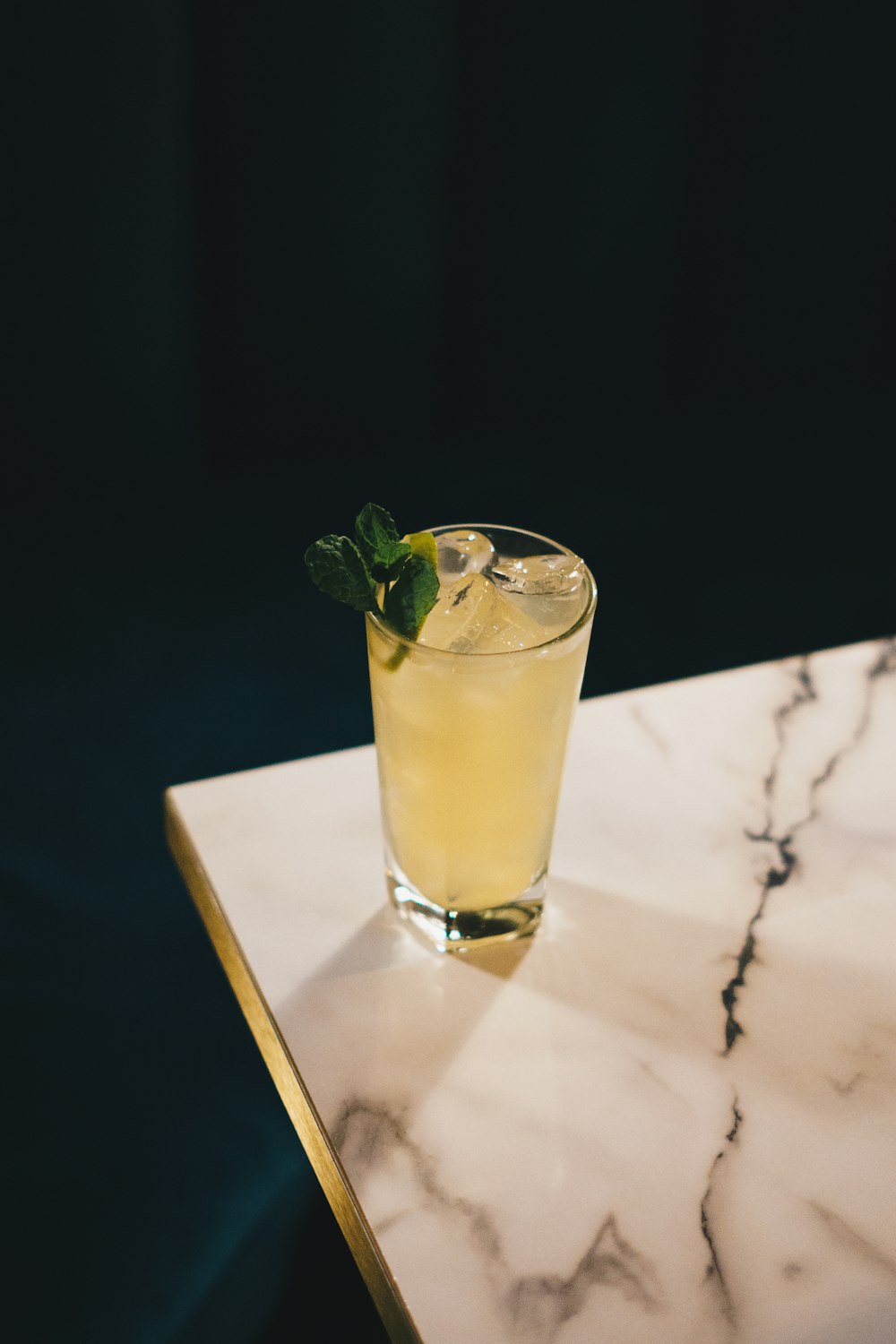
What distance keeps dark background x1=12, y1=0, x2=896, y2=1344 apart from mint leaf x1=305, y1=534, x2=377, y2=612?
0.48 m

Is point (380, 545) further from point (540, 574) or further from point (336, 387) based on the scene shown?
point (336, 387)

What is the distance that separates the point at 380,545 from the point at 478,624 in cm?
7

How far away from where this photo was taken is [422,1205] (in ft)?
1.61

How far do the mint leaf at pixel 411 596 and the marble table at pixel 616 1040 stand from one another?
186 mm

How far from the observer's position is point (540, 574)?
624mm

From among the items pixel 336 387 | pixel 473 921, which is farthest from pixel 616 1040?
pixel 336 387

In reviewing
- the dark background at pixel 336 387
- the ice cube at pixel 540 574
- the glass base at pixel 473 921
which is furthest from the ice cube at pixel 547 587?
the dark background at pixel 336 387

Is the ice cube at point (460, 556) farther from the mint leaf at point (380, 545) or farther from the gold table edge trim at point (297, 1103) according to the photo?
the gold table edge trim at point (297, 1103)

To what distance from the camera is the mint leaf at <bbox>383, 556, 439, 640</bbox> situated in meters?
0.55

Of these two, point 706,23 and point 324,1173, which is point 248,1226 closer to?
point 324,1173

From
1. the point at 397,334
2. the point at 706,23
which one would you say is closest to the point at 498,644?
the point at 397,334

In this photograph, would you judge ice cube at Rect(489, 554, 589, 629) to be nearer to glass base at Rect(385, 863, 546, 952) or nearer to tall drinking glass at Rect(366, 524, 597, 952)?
tall drinking glass at Rect(366, 524, 597, 952)

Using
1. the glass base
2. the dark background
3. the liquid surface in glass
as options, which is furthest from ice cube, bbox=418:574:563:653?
the dark background

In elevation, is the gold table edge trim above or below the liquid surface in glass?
below
